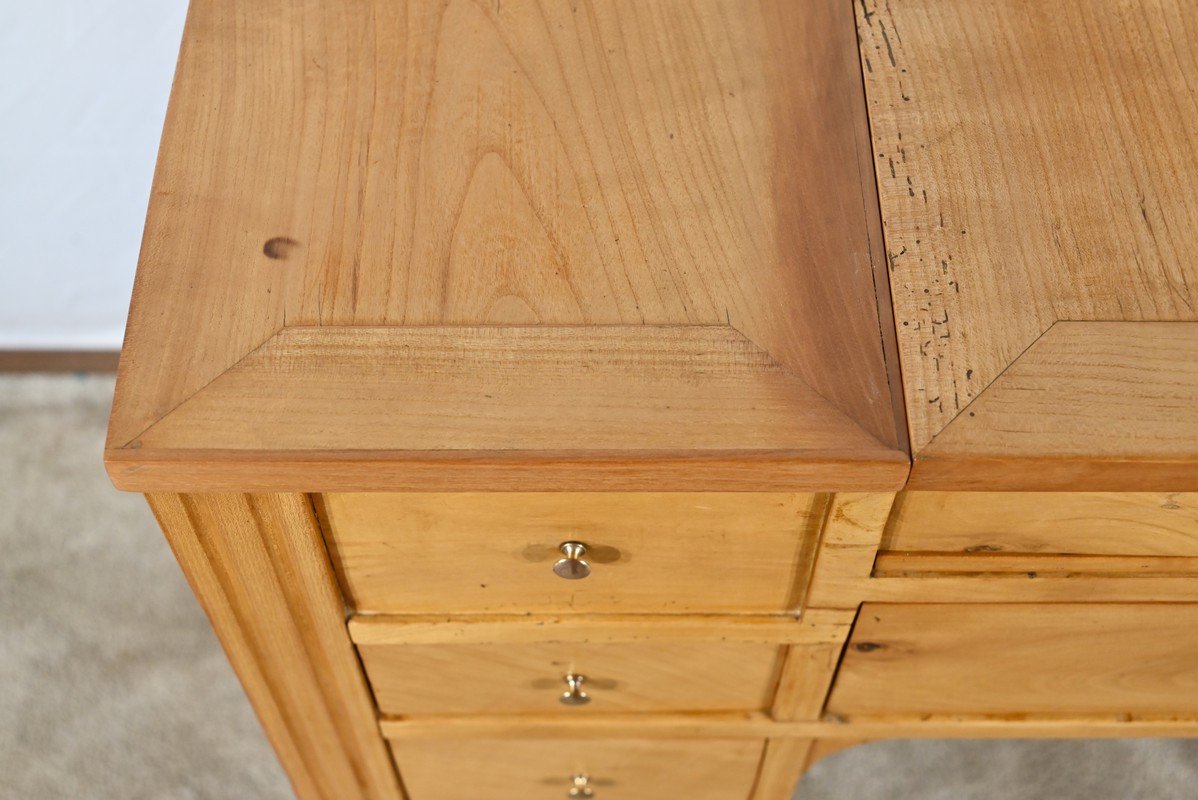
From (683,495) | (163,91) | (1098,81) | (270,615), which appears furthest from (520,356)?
(163,91)

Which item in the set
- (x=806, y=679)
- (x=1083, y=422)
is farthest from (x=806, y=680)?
(x=1083, y=422)

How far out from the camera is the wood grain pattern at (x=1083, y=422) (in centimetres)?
→ 47

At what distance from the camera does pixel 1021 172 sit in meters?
0.55

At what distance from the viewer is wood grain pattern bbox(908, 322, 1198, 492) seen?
1.55 ft

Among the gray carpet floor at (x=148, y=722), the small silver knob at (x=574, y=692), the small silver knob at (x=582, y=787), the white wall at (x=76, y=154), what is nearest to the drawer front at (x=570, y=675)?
the small silver knob at (x=574, y=692)

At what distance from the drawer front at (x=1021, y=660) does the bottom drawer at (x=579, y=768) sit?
0.12m

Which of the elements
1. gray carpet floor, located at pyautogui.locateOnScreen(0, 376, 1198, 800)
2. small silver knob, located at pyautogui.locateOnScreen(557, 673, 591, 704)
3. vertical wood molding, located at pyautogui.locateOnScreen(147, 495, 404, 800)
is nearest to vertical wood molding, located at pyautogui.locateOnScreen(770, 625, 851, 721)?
small silver knob, located at pyautogui.locateOnScreen(557, 673, 591, 704)

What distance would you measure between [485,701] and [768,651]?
184mm

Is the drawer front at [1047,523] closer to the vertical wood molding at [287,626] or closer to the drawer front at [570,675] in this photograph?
the drawer front at [570,675]

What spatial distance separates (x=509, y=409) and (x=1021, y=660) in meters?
0.37

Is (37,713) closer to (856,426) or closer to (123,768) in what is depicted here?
(123,768)

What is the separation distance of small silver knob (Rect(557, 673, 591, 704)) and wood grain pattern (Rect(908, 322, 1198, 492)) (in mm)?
271

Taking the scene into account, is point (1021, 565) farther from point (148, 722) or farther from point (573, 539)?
point (148, 722)

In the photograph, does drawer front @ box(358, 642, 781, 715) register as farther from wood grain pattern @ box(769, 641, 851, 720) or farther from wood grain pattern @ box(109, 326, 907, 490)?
wood grain pattern @ box(109, 326, 907, 490)
